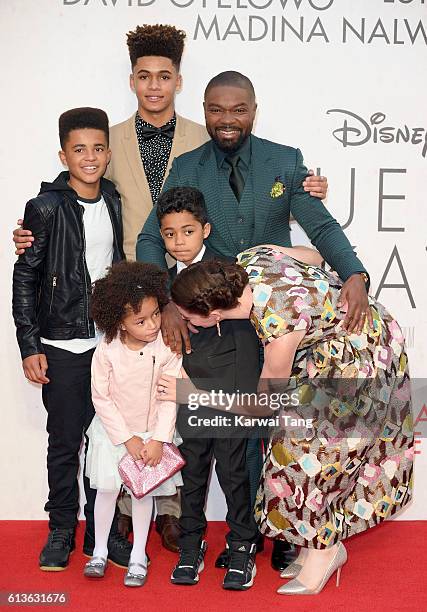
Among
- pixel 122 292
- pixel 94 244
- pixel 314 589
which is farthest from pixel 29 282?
pixel 314 589

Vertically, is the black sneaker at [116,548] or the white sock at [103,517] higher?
the white sock at [103,517]

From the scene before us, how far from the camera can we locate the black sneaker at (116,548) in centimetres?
304

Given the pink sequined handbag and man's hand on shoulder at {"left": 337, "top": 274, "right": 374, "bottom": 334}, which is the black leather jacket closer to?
the pink sequined handbag

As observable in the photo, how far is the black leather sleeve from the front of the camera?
298cm

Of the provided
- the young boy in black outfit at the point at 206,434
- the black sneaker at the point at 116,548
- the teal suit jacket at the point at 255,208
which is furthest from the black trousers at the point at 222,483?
the teal suit jacket at the point at 255,208

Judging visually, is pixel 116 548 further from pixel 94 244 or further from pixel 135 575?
pixel 94 244

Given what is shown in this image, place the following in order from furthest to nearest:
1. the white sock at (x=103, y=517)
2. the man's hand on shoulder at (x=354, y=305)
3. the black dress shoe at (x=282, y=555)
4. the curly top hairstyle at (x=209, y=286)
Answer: the black dress shoe at (x=282, y=555), the white sock at (x=103, y=517), the man's hand on shoulder at (x=354, y=305), the curly top hairstyle at (x=209, y=286)

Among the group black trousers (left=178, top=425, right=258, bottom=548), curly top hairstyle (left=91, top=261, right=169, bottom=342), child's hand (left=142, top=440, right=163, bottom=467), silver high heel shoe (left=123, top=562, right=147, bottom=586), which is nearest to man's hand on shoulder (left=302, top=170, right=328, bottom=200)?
curly top hairstyle (left=91, top=261, right=169, bottom=342)

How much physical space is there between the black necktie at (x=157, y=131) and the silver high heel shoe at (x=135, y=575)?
5.44ft

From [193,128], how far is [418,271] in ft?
3.94

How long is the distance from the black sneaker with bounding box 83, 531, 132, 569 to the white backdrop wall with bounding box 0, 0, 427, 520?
0.68 metres

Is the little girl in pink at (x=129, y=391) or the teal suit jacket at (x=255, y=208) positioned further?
the teal suit jacket at (x=255, y=208)

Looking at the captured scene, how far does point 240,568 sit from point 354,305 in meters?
1.04

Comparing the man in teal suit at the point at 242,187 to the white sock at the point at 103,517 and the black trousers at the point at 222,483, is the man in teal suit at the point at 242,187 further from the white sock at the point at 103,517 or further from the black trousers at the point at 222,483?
the white sock at the point at 103,517
